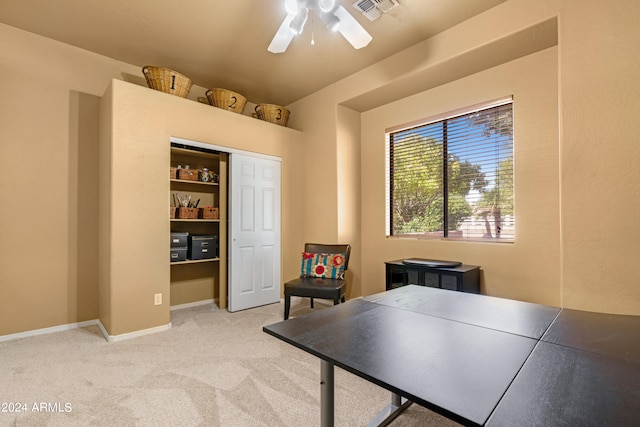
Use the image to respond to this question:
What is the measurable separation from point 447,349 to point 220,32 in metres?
3.30

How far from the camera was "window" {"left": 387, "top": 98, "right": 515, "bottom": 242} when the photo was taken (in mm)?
3035

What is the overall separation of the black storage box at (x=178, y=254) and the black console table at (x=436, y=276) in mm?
2489

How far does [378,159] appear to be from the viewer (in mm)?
4090

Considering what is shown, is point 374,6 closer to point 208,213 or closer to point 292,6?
point 292,6

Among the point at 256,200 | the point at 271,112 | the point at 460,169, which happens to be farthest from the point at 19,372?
the point at 460,169

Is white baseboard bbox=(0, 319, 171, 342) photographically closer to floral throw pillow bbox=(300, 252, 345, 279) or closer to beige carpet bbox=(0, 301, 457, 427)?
beige carpet bbox=(0, 301, 457, 427)

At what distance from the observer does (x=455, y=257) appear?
3291 mm

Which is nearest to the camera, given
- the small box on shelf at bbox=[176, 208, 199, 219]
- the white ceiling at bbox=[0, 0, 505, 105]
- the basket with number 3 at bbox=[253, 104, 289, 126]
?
the white ceiling at bbox=[0, 0, 505, 105]

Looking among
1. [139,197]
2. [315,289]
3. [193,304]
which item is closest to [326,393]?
[315,289]

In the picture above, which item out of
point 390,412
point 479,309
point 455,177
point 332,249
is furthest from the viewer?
point 332,249

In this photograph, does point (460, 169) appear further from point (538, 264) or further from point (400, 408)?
point (400, 408)

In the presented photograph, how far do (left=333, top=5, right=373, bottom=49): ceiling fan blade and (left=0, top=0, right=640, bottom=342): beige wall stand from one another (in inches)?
45.3

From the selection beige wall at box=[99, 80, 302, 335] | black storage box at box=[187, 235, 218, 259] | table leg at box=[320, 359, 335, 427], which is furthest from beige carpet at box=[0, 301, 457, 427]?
black storage box at box=[187, 235, 218, 259]

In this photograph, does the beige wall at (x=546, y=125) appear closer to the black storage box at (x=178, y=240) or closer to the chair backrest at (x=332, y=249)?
the chair backrest at (x=332, y=249)
